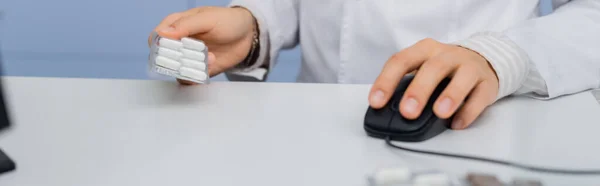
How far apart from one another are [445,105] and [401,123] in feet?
0.11

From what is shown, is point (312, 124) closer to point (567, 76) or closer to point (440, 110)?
point (440, 110)

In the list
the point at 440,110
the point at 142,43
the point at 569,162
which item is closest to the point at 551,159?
the point at 569,162

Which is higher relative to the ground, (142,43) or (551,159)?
(551,159)

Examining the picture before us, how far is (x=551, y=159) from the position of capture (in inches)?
10.6

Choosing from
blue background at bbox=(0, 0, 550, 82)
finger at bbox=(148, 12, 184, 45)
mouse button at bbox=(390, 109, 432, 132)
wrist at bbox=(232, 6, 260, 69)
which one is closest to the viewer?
mouse button at bbox=(390, 109, 432, 132)

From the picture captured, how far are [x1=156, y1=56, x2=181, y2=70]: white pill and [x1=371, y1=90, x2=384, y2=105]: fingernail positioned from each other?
0.46 ft

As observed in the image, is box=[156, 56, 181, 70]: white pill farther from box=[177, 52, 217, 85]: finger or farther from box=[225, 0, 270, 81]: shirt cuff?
box=[225, 0, 270, 81]: shirt cuff

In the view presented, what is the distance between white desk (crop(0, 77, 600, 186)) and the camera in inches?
14.8

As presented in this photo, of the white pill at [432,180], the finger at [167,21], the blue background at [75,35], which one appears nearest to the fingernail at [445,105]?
the white pill at [432,180]

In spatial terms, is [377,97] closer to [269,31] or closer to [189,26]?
[189,26]

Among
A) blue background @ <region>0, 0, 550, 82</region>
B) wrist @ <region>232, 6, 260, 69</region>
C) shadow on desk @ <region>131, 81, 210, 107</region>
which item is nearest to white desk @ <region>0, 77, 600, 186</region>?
shadow on desk @ <region>131, 81, 210, 107</region>

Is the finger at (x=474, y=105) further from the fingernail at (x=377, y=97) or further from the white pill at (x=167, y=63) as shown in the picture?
the white pill at (x=167, y=63)

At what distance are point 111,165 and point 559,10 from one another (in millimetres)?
407

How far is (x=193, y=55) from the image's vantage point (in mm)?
482
